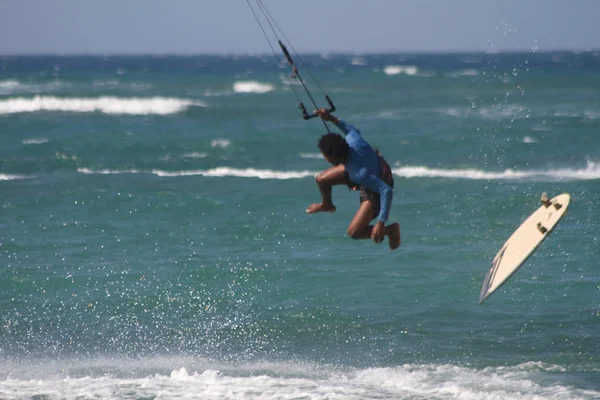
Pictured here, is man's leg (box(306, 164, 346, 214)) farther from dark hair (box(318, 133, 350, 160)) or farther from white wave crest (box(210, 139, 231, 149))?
white wave crest (box(210, 139, 231, 149))

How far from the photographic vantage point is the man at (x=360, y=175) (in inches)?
314

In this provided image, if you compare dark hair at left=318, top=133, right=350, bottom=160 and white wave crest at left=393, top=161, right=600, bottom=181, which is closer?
dark hair at left=318, top=133, right=350, bottom=160

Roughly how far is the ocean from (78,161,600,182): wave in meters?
0.10

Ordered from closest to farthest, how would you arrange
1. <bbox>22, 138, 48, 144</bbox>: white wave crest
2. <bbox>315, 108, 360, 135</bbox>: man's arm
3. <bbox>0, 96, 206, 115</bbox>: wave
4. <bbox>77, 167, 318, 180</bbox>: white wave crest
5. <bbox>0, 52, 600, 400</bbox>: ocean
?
<bbox>315, 108, 360, 135</bbox>: man's arm, <bbox>0, 52, 600, 400</bbox>: ocean, <bbox>77, 167, 318, 180</bbox>: white wave crest, <bbox>22, 138, 48, 144</bbox>: white wave crest, <bbox>0, 96, 206, 115</bbox>: wave

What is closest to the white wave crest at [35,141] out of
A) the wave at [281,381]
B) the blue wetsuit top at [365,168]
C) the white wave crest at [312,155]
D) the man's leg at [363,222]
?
the white wave crest at [312,155]

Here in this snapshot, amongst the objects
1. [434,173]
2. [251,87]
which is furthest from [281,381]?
[251,87]

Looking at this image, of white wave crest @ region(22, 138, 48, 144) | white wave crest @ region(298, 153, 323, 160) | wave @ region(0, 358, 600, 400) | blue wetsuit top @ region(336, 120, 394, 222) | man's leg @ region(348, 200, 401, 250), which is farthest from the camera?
white wave crest @ region(22, 138, 48, 144)

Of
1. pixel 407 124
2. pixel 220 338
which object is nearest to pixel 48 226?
pixel 220 338

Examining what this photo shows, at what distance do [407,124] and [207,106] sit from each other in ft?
33.9

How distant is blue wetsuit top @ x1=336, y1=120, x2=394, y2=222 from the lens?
805 cm

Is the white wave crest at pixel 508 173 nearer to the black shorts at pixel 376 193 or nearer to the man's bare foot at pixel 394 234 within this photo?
the man's bare foot at pixel 394 234

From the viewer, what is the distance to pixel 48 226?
55.4 feet

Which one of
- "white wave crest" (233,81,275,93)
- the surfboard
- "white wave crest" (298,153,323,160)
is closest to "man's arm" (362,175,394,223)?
the surfboard

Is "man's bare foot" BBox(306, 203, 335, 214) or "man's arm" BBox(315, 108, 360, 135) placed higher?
"man's arm" BBox(315, 108, 360, 135)
